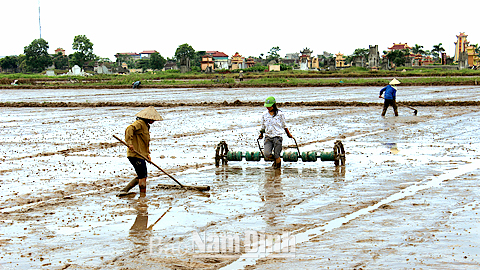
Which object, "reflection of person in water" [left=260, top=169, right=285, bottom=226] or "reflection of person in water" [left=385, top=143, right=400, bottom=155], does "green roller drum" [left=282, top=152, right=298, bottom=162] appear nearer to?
"reflection of person in water" [left=260, top=169, right=285, bottom=226]

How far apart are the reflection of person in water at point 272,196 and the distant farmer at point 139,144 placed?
5.61ft

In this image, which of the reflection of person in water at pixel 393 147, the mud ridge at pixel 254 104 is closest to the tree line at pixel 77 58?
the mud ridge at pixel 254 104

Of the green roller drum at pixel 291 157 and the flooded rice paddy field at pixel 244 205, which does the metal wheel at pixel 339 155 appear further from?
the green roller drum at pixel 291 157

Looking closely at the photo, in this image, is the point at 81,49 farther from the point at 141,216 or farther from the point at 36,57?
the point at 141,216

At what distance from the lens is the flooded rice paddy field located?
4926mm

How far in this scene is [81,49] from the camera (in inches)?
4604

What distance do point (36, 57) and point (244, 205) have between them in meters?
114

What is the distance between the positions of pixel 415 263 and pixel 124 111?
18.5 m

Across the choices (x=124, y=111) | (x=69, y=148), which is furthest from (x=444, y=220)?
(x=124, y=111)

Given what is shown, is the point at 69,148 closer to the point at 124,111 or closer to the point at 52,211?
the point at 52,211

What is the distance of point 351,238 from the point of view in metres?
5.37

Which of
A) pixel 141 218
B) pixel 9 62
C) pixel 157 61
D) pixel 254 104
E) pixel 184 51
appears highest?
pixel 184 51

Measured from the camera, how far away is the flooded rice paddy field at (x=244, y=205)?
16.2 ft

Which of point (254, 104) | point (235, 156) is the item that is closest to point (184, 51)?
point (254, 104)
